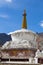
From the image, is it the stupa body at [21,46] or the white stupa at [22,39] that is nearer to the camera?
the stupa body at [21,46]

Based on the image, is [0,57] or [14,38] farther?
[14,38]

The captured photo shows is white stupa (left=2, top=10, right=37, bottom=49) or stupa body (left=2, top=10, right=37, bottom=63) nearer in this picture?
stupa body (left=2, top=10, right=37, bottom=63)

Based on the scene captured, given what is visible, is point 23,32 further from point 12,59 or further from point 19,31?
point 12,59

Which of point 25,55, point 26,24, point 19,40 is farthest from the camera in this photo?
point 26,24

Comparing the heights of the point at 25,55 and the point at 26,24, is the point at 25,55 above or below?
below

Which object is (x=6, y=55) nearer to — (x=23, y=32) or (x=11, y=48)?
(x=11, y=48)

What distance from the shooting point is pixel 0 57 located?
26.7 meters

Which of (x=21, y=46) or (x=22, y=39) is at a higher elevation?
(x=22, y=39)

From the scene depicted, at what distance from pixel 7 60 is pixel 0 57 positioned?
0.98 metres

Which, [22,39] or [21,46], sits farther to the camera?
[22,39]

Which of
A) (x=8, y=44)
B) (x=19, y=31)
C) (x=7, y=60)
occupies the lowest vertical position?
(x=7, y=60)

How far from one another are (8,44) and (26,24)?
534 centimetres

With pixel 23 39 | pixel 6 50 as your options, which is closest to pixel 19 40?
pixel 23 39

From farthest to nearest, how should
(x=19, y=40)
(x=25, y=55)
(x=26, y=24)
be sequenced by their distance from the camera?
(x=26, y=24) < (x=19, y=40) < (x=25, y=55)
